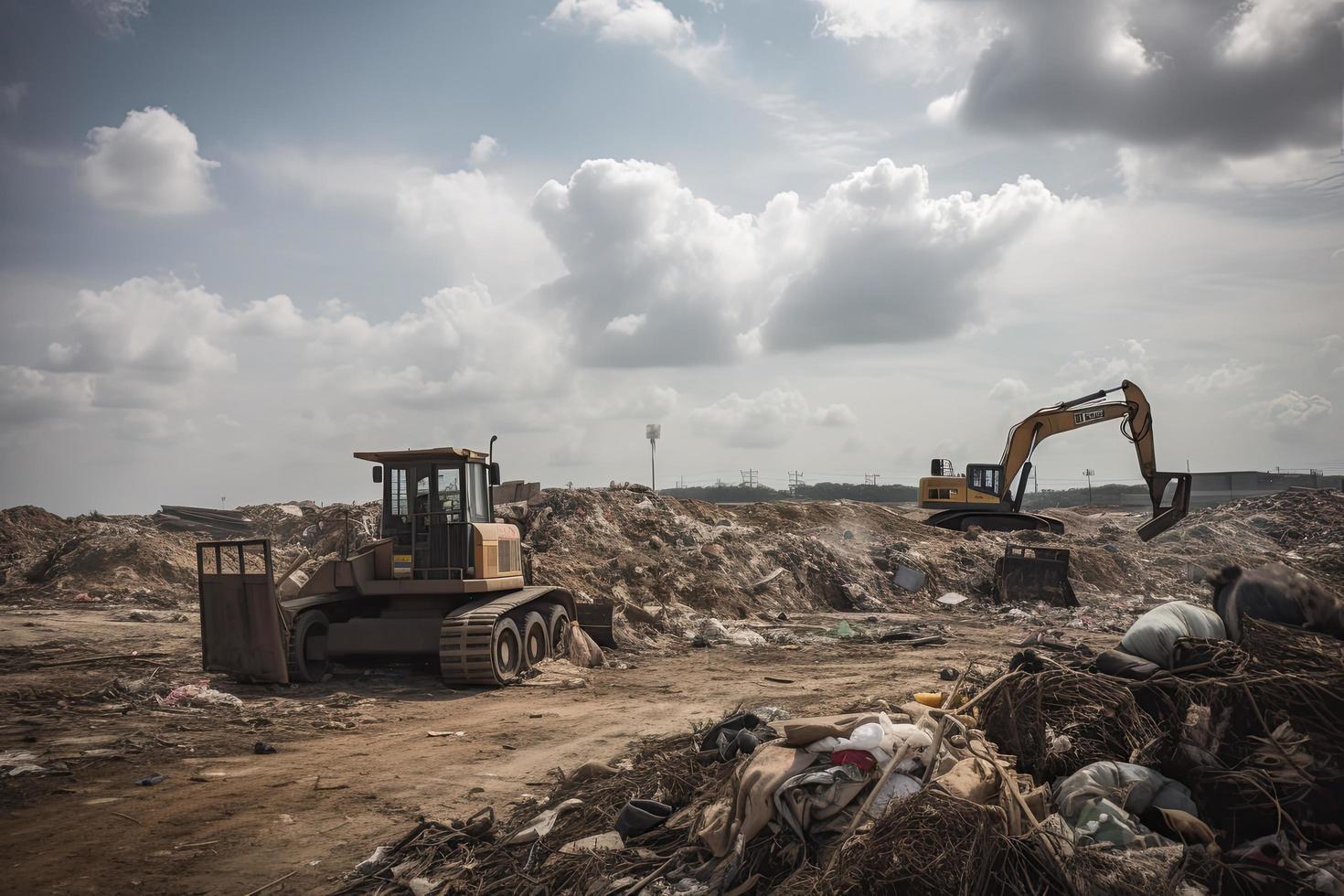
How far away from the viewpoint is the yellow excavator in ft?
65.1

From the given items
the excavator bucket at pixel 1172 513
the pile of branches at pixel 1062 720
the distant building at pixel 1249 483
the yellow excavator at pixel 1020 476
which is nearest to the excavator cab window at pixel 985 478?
the yellow excavator at pixel 1020 476

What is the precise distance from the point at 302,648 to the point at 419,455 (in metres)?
3.04

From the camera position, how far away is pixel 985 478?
2442cm

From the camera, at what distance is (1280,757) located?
13.3 ft

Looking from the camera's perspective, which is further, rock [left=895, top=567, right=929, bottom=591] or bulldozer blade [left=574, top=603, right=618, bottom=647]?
rock [left=895, top=567, right=929, bottom=591]

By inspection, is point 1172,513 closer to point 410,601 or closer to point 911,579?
point 911,579

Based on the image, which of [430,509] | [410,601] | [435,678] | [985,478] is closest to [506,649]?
[435,678]

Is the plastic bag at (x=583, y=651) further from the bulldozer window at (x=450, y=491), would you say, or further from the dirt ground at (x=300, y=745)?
the bulldozer window at (x=450, y=491)

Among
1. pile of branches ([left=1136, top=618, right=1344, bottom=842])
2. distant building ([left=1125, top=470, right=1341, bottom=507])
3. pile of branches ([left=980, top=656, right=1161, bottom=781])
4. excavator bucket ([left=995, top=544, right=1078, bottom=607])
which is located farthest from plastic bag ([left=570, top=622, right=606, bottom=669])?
distant building ([left=1125, top=470, right=1341, bottom=507])

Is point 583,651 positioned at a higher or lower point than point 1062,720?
lower

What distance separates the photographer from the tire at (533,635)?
1265 centimetres

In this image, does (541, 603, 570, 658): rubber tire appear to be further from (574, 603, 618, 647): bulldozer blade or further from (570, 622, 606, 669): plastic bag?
(574, 603, 618, 647): bulldozer blade

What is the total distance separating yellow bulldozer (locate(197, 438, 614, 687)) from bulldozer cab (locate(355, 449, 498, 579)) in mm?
13

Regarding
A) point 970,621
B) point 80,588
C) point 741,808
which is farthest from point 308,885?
point 80,588
